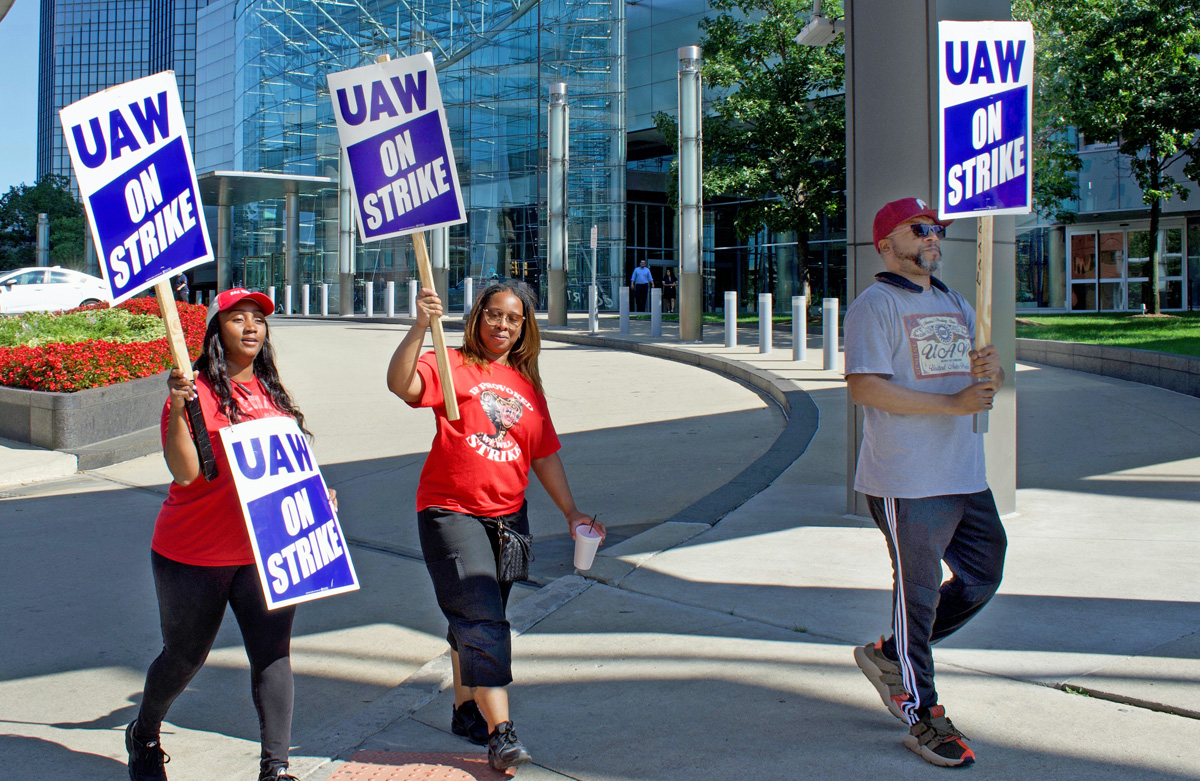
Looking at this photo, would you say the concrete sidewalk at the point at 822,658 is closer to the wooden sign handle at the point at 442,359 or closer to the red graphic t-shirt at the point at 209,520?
the red graphic t-shirt at the point at 209,520

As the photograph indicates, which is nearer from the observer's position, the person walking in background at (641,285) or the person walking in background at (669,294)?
the person walking in background at (641,285)

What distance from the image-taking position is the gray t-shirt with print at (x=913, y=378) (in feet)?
11.0

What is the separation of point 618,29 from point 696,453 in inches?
1142

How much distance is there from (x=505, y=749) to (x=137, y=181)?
214cm

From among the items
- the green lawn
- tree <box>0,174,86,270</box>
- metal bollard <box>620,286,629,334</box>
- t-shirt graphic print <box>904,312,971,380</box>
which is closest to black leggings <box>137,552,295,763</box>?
t-shirt graphic print <box>904,312,971,380</box>

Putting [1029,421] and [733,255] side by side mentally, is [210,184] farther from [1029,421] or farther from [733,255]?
[1029,421]

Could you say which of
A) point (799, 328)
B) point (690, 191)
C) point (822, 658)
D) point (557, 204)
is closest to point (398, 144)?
point (822, 658)

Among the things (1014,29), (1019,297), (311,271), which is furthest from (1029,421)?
(311,271)

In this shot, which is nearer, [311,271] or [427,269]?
[427,269]

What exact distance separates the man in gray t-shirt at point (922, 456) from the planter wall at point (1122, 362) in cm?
1018

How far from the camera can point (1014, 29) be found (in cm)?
406

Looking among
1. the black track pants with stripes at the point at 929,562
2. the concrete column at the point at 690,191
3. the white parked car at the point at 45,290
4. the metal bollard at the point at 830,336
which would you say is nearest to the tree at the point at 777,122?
the concrete column at the point at 690,191

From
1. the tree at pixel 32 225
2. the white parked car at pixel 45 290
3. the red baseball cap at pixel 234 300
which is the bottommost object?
the red baseball cap at pixel 234 300

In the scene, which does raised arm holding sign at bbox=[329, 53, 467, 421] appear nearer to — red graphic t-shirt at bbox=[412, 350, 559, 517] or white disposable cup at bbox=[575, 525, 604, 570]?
red graphic t-shirt at bbox=[412, 350, 559, 517]
